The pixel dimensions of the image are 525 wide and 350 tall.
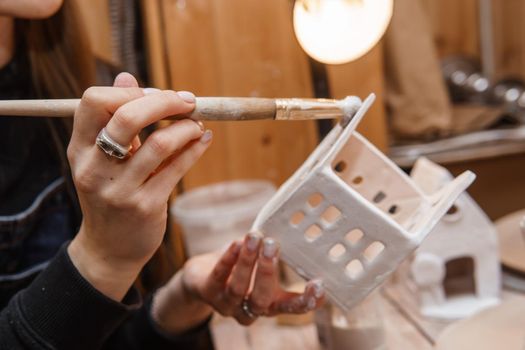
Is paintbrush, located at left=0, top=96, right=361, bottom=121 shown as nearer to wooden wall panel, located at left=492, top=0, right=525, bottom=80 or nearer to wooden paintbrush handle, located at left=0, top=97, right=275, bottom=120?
wooden paintbrush handle, located at left=0, top=97, right=275, bottom=120

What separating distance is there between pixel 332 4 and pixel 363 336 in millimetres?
552

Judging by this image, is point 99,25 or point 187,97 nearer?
point 187,97

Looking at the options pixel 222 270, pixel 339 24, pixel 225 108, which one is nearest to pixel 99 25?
pixel 339 24

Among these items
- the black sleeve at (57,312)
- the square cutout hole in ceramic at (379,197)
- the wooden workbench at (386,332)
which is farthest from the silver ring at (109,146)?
the wooden workbench at (386,332)

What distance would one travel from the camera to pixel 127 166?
1.95ft

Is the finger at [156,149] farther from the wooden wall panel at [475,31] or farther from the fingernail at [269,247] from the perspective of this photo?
the wooden wall panel at [475,31]

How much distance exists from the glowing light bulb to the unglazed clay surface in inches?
9.2

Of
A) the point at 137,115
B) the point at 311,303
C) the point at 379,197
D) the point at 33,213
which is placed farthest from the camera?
the point at 33,213

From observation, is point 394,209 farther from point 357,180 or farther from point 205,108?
point 205,108

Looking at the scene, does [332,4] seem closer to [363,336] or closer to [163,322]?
[363,336]

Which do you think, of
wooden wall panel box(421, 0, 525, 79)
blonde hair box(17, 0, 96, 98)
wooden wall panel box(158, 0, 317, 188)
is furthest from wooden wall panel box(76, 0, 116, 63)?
wooden wall panel box(421, 0, 525, 79)

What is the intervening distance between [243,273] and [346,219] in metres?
0.18

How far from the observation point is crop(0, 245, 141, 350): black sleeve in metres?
0.69

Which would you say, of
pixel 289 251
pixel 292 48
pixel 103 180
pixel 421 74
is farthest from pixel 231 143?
pixel 103 180
